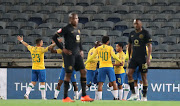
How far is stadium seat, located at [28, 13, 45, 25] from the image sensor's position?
19562mm

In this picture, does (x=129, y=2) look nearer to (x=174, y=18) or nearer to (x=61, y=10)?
(x=174, y=18)

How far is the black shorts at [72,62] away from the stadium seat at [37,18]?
11103mm

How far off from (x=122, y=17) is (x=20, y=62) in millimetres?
6510

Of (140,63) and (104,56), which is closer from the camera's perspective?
(140,63)

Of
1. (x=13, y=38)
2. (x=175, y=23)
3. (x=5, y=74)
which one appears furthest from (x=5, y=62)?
(x=175, y=23)

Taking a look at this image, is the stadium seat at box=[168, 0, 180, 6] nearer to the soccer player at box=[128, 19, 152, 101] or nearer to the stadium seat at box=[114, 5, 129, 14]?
the stadium seat at box=[114, 5, 129, 14]

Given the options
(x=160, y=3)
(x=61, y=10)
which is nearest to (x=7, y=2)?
(x=61, y=10)

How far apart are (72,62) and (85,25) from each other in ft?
33.6

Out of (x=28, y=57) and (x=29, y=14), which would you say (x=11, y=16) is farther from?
(x=28, y=57)

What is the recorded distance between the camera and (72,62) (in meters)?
8.66

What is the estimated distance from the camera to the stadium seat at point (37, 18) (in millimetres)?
19562

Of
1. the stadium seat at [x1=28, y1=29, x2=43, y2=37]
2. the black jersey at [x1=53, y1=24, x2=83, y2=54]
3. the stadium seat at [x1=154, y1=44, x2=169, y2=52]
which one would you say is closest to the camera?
the black jersey at [x1=53, y1=24, x2=83, y2=54]

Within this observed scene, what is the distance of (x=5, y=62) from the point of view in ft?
48.3

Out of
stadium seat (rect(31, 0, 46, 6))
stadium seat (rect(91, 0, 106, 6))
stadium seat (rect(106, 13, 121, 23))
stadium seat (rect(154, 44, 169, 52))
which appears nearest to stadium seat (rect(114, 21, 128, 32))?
stadium seat (rect(106, 13, 121, 23))
